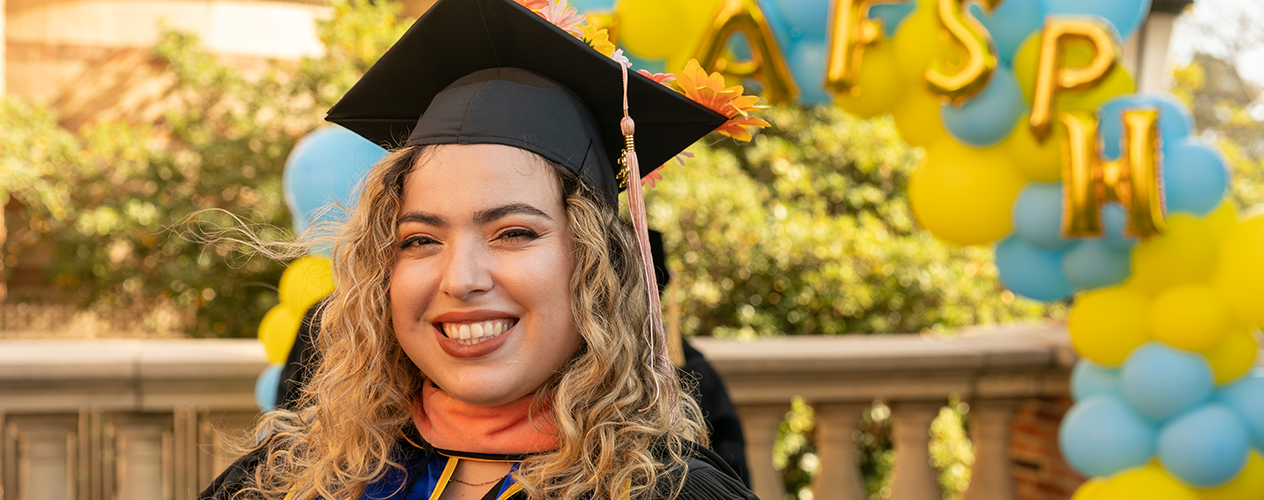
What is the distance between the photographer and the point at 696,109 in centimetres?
143

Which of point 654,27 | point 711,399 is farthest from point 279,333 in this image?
point 654,27

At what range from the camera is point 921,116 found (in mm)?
3018

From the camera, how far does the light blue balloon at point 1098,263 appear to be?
A: 2785 millimetres

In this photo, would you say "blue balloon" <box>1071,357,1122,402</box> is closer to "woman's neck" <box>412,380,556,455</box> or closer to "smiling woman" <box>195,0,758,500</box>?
"smiling woman" <box>195,0,758,500</box>

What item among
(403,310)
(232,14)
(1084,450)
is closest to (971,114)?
(1084,450)

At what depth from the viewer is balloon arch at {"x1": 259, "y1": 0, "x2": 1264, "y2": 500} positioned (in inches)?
105

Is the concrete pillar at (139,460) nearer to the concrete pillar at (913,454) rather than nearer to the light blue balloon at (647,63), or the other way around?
the light blue balloon at (647,63)

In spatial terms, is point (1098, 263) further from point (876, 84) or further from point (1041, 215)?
point (876, 84)

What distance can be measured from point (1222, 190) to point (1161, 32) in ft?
3.08

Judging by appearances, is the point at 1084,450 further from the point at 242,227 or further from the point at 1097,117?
the point at 242,227

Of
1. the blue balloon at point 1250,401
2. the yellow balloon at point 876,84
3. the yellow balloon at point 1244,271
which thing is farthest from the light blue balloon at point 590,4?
the blue balloon at point 1250,401

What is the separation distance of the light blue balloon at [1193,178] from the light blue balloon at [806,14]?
1.06 metres

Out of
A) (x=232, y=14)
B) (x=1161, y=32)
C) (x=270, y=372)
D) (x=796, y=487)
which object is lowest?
(x=796, y=487)

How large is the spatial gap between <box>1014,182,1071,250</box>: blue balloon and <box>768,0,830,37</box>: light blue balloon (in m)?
0.80
